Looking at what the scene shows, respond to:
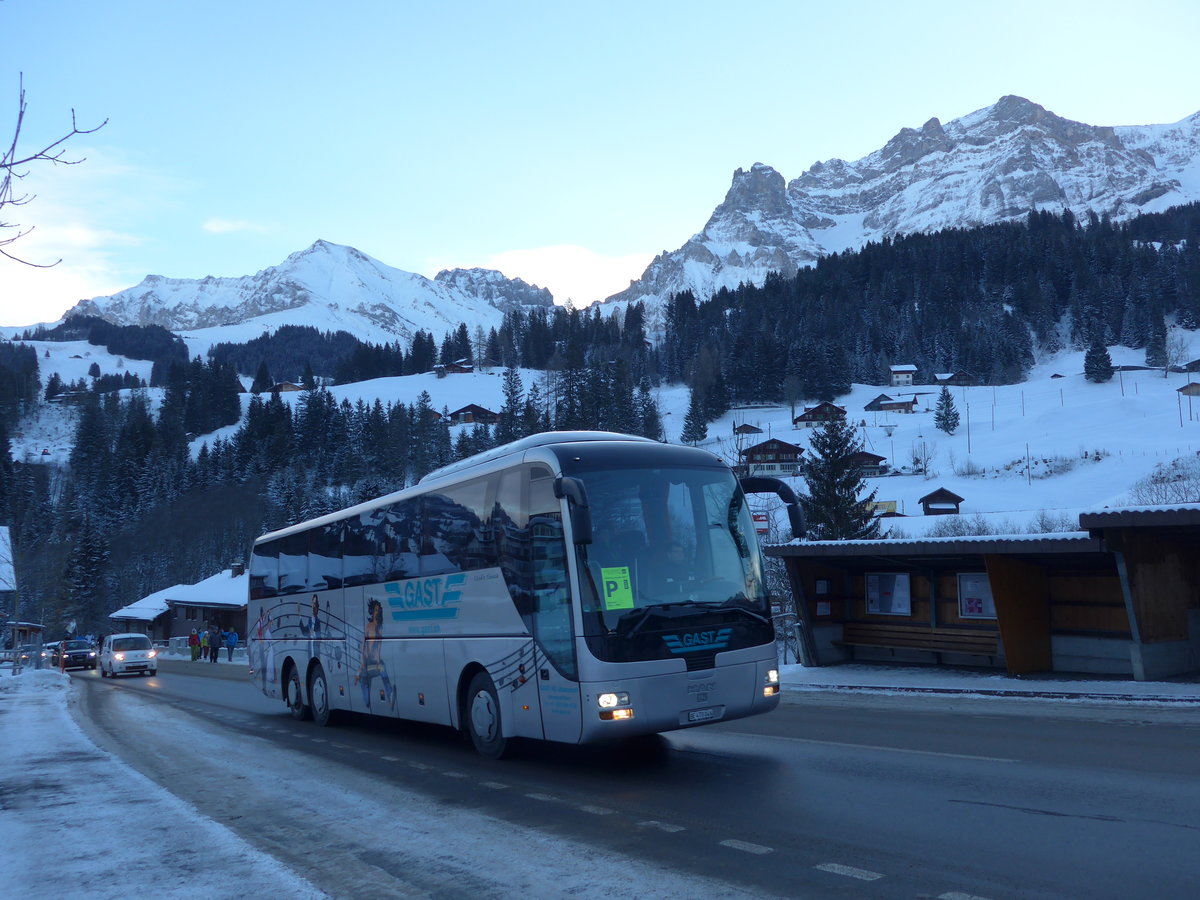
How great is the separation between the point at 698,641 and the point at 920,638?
12.7 m

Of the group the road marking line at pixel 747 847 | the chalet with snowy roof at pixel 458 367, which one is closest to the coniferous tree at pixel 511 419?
the chalet with snowy roof at pixel 458 367

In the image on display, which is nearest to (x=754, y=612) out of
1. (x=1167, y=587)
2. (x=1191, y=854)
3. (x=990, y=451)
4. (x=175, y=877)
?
(x=1191, y=854)

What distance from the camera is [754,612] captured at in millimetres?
9828

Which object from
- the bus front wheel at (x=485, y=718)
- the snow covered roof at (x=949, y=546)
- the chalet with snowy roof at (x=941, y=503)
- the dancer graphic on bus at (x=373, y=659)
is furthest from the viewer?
the chalet with snowy roof at (x=941, y=503)

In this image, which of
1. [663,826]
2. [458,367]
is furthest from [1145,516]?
[458,367]

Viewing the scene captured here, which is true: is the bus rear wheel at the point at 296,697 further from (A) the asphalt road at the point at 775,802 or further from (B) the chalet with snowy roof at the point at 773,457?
(B) the chalet with snowy roof at the point at 773,457

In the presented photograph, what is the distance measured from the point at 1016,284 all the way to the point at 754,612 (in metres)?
182

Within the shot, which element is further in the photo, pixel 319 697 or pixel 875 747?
pixel 319 697

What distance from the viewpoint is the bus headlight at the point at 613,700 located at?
8773mm

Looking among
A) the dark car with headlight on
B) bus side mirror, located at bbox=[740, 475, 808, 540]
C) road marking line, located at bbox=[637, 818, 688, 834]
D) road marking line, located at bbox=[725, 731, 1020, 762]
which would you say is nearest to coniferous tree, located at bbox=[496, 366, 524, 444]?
the dark car with headlight on

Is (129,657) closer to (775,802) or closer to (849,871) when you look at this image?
(775,802)

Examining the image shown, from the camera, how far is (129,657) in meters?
37.4

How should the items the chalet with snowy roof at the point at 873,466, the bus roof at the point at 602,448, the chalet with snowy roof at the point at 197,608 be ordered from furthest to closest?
the chalet with snowy roof at the point at 873,466 < the chalet with snowy roof at the point at 197,608 < the bus roof at the point at 602,448

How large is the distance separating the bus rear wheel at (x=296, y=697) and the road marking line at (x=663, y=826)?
1093 cm
